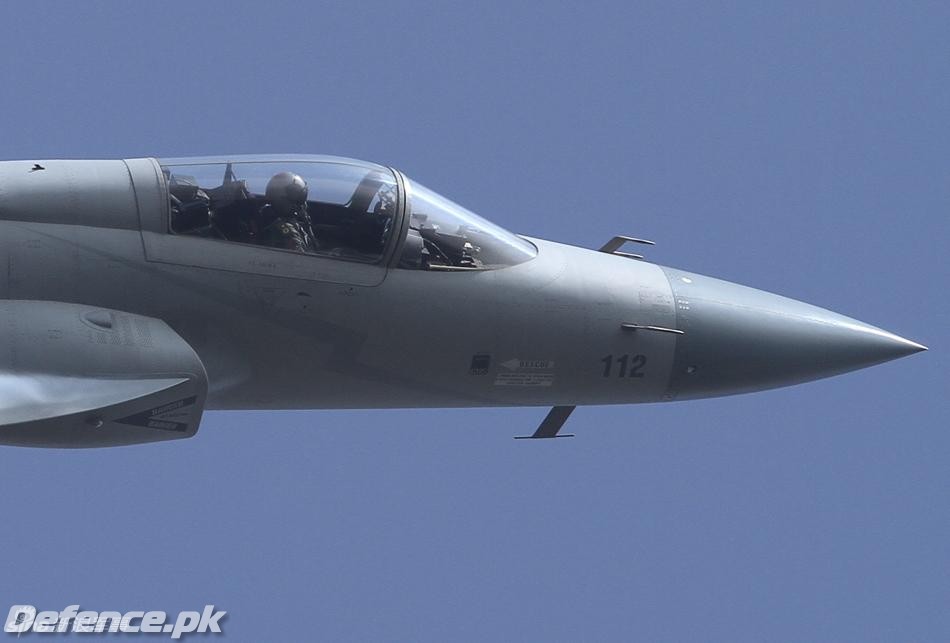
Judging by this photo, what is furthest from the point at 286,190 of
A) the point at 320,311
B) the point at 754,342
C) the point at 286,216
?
the point at 754,342

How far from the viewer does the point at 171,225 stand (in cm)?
A: 1505

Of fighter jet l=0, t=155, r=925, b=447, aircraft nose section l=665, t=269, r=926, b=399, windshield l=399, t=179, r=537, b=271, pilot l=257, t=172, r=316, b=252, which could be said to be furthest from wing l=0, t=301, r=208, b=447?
aircraft nose section l=665, t=269, r=926, b=399

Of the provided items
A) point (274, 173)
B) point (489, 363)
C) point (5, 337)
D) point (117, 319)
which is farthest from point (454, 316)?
point (5, 337)

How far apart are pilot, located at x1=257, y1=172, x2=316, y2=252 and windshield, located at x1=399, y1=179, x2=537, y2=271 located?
100 centimetres

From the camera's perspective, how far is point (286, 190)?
51.5ft

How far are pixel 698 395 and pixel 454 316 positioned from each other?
125 inches

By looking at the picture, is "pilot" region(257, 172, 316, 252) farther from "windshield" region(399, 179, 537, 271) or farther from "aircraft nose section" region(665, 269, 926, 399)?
"aircraft nose section" region(665, 269, 926, 399)

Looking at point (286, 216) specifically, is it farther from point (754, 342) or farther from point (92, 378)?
point (754, 342)

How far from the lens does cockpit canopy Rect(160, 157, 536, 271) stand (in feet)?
50.3

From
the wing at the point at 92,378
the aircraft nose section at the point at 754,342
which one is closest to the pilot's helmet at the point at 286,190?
the wing at the point at 92,378

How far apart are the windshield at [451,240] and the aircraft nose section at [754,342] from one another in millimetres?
1905

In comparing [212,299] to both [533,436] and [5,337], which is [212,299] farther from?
[533,436]

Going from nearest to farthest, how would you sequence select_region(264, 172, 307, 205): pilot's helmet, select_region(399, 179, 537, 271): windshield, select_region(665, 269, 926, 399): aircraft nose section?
select_region(264, 172, 307, 205): pilot's helmet → select_region(399, 179, 537, 271): windshield → select_region(665, 269, 926, 399): aircraft nose section

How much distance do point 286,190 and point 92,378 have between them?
9.10ft
